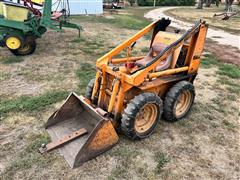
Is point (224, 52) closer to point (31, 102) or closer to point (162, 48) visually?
point (162, 48)

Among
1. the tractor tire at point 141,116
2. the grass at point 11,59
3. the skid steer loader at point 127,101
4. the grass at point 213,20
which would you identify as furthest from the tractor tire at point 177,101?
the grass at point 213,20

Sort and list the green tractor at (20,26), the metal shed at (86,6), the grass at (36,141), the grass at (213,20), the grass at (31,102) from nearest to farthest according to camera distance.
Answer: the grass at (36,141) < the grass at (31,102) < the green tractor at (20,26) < the grass at (213,20) < the metal shed at (86,6)

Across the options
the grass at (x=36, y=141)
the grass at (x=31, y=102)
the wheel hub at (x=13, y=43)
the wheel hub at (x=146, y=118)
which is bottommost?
the grass at (x=36, y=141)

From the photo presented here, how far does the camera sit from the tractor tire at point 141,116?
11.3 feet

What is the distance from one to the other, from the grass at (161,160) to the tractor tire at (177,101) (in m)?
0.83

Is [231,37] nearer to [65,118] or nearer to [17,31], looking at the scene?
[17,31]

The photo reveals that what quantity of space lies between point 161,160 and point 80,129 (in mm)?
1261

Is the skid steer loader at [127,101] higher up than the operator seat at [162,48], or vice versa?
the operator seat at [162,48]

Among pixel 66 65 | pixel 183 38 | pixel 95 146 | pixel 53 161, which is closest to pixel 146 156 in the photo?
pixel 95 146

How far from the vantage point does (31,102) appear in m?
4.87

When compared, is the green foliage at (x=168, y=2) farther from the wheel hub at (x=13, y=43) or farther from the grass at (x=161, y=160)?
the grass at (x=161, y=160)

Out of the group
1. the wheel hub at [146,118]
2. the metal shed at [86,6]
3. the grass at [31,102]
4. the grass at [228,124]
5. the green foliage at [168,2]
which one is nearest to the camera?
the wheel hub at [146,118]

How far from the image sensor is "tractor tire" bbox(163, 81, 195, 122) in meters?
4.02

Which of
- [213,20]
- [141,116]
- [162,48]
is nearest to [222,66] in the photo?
[162,48]
